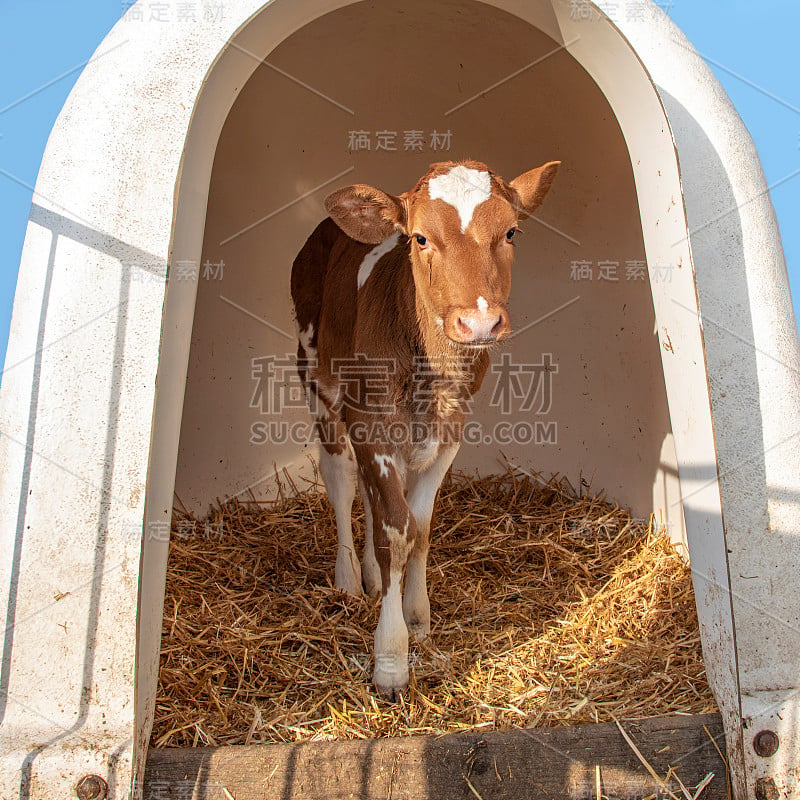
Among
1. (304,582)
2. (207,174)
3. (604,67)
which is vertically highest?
(604,67)

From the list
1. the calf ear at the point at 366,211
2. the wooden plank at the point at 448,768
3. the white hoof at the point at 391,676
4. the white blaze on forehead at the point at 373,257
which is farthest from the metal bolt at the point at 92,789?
the white blaze on forehead at the point at 373,257

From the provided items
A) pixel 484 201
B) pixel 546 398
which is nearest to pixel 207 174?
pixel 484 201

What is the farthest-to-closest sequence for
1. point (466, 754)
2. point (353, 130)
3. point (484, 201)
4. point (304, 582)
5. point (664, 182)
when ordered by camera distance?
1. point (353, 130)
2. point (304, 582)
3. point (484, 201)
4. point (664, 182)
5. point (466, 754)

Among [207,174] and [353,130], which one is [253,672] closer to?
[207,174]

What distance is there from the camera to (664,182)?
3.23 metres

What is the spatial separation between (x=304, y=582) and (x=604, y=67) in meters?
2.84

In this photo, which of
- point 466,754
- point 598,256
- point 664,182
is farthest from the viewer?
point 598,256

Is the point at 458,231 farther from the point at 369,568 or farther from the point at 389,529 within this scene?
the point at 369,568

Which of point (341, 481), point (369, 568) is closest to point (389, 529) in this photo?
point (369, 568)

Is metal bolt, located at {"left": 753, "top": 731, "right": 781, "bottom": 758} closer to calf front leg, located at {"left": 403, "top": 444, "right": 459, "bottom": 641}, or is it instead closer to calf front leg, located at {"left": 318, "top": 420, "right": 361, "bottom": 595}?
calf front leg, located at {"left": 403, "top": 444, "right": 459, "bottom": 641}

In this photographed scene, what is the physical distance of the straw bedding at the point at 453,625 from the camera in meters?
3.39

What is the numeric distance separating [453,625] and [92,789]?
1.84 m

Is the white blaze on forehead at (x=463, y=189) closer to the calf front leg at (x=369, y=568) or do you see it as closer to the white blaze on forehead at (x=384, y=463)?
the white blaze on forehead at (x=384, y=463)

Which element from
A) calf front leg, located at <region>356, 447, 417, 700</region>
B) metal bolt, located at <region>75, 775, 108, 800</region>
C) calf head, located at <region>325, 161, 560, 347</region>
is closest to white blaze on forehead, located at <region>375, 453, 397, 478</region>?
calf front leg, located at <region>356, 447, 417, 700</region>
